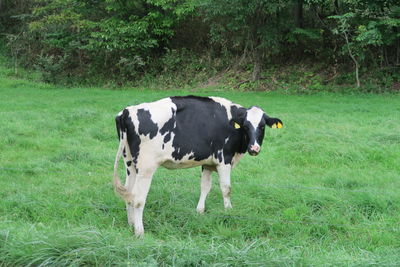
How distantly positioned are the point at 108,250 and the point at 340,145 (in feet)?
23.5

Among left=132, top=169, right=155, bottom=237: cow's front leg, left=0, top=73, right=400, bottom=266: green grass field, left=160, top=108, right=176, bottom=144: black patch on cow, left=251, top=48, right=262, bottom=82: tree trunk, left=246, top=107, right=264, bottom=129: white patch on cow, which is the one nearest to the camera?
left=0, top=73, right=400, bottom=266: green grass field

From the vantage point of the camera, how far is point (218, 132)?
20.5 ft

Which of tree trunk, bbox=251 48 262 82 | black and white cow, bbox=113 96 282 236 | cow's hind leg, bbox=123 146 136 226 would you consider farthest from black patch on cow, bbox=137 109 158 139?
tree trunk, bbox=251 48 262 82

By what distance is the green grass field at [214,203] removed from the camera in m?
3.86

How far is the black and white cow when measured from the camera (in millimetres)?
5738

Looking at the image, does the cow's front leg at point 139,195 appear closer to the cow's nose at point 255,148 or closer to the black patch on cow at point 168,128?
the black patch on cow at point 168,128

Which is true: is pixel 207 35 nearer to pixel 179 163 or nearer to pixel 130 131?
pixel 179 163

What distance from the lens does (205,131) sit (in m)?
6.15

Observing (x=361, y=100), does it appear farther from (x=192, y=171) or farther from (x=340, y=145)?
(x=192, y=171)

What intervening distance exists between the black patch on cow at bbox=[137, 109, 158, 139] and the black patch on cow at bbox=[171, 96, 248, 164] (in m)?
0.27

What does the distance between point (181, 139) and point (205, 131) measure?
39cm

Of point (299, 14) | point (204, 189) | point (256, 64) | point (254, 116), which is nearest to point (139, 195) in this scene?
point (204, 189)

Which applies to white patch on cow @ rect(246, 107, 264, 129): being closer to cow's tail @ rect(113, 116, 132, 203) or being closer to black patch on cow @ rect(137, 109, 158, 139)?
black patch on cow @ rect(137, 109, 158, 139)

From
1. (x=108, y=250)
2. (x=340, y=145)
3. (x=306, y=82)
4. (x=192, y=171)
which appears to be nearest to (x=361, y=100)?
(x=306, y=82)
